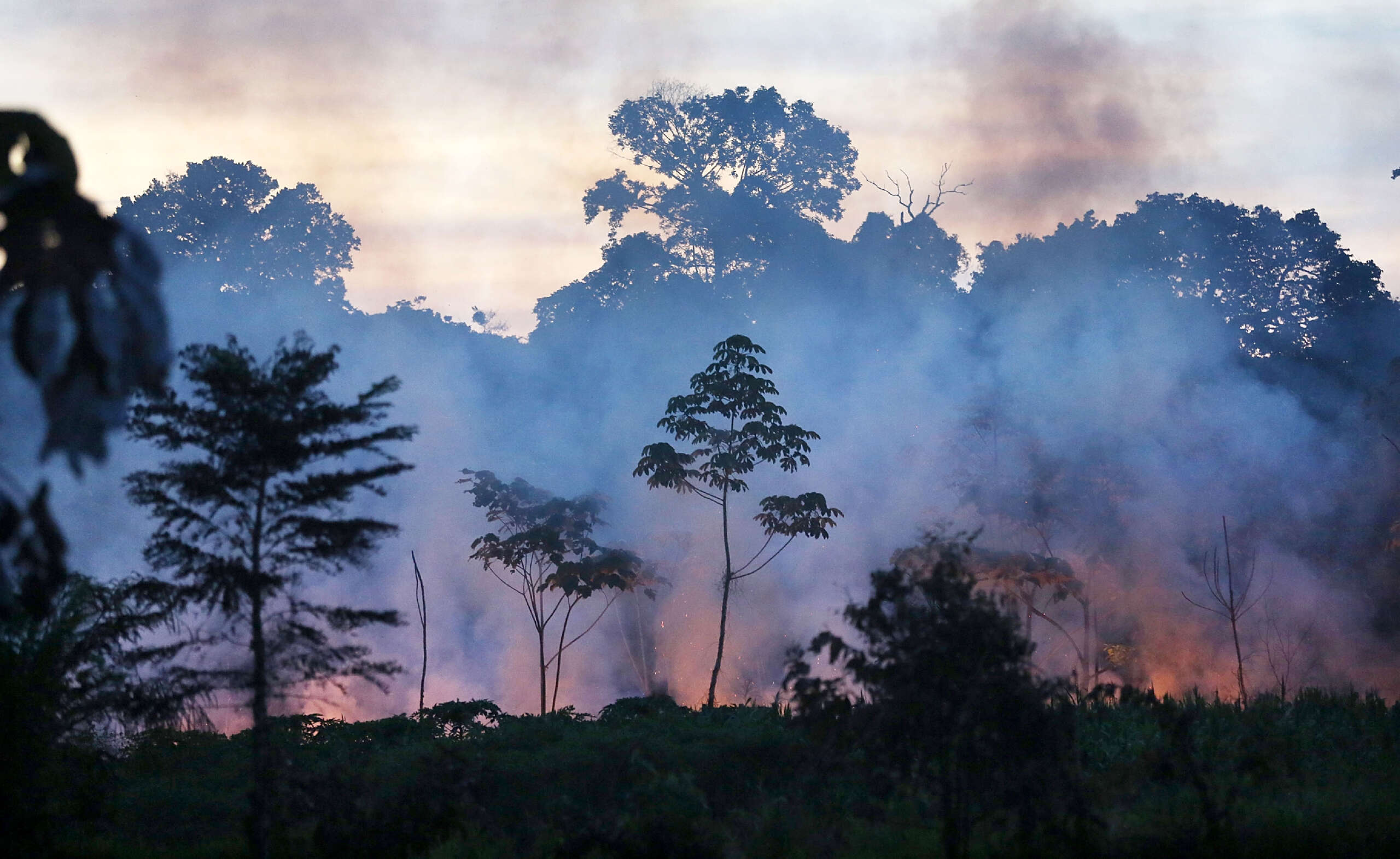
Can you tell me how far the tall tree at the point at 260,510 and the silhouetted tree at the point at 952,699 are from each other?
3.83 meters

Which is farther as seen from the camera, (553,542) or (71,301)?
(553,542)

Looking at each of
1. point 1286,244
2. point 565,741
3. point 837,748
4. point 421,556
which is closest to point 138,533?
point 421,556

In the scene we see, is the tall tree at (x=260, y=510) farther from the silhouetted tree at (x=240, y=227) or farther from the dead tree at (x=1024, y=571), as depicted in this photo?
the silhouetted tree at (x=240, y=227)

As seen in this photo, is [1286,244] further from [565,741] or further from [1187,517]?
[565,741]

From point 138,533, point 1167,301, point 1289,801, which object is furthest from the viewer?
point 1167,301

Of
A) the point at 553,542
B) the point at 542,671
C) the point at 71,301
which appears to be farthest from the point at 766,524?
the point at 71,301

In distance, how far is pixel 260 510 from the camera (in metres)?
9.68

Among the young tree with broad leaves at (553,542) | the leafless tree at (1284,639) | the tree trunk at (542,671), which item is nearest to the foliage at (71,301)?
the tree trunk at (542,671)

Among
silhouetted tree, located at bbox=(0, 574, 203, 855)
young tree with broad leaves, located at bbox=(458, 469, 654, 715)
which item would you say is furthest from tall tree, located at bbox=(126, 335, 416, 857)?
young tree with broad leaves, located at bbox=(458, 469, 654, 715)

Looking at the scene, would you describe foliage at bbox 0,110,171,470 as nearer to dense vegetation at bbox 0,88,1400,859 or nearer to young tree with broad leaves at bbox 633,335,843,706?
dense vegetation at bbox 0,88,1400,859

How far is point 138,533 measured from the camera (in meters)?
30.0

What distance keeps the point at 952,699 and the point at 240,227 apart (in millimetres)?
42655

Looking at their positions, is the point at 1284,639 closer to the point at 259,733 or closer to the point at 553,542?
the point at 553,542

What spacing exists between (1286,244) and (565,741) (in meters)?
36.3
